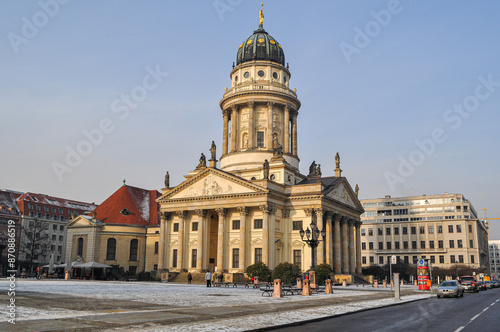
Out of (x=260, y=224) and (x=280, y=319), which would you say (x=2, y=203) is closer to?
(x=260, y=224)

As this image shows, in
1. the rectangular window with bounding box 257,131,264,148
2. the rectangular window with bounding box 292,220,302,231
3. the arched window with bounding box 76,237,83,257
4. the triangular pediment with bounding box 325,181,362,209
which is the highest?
the rectangular window with bounding box 257,131,264,148

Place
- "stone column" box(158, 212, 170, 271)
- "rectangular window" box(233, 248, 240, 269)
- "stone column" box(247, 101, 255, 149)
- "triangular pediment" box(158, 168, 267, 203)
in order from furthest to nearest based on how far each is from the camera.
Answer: "stone column" box(247, 101, 255, 149) → "stone column" box(158, 212, 170, 271) → "rectangular window" box(233, 248, 240, 269) → "triangular pediment" box(158, 168, 267, 203)

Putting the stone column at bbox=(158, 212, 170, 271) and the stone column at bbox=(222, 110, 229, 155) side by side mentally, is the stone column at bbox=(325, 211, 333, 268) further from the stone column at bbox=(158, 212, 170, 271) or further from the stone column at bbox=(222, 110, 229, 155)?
the stone column at bbox=(158, 212, 170, 271)

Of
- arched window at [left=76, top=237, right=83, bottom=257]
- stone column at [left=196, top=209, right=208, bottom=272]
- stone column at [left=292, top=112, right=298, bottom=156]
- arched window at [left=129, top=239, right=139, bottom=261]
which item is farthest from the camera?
stone column at [left=292, top=112, right=298, bottom=156]

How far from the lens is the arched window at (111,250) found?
239 feet

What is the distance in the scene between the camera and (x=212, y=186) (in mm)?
63188

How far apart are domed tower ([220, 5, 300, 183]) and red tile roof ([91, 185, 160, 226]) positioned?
15736mm

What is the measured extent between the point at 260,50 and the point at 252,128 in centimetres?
1343

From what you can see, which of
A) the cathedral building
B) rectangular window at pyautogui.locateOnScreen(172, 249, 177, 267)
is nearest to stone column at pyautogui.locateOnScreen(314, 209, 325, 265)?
the cathedral building

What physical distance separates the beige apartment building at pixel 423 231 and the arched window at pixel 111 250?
212 feet

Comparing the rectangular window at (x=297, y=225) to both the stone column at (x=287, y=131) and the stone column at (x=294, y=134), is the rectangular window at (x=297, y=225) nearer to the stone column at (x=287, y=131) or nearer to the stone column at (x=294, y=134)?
the stone column at (x=287, y=131)

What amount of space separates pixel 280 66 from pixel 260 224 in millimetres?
28003

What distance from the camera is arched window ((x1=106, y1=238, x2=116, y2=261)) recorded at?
72.9 metres

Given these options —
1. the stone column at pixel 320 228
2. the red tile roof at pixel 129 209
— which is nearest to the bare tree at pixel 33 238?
the red tile roof at pixel 129 209
